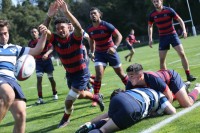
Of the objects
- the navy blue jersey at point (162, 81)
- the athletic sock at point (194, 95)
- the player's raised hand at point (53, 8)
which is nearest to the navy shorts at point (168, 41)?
the athletic sock at point (194, 95)

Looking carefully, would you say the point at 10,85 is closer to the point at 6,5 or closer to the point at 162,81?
the point at 162,81

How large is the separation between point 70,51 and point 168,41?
4005 millimetres

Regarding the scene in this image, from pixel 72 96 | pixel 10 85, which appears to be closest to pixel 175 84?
pixel 72 96

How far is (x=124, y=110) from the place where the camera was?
5914 millimetres

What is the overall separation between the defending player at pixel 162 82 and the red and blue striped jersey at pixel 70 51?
1.12m

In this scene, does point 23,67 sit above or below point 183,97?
above

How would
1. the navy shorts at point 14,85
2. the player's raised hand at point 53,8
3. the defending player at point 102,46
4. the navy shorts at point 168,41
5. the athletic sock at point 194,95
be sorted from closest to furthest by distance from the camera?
the navy shorts at point 14,85 < the player's raised hand at point 53,8 < the athletic sock at point 194,95 < the defending player at point 102,46 < the navy shorts at point 168,41

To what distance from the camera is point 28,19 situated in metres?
67.4

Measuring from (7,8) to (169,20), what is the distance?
64.4 m

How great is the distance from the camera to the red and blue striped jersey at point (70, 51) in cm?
725

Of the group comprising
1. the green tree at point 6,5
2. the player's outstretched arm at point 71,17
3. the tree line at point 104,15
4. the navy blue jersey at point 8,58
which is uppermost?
the green tree at point 6,5

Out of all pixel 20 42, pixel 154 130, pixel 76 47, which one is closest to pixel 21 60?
pixel 76 47

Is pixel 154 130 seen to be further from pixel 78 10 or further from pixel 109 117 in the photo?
pixel 78 10

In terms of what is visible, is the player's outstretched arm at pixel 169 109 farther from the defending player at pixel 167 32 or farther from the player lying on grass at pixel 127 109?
the defending player at pixel 167 32
